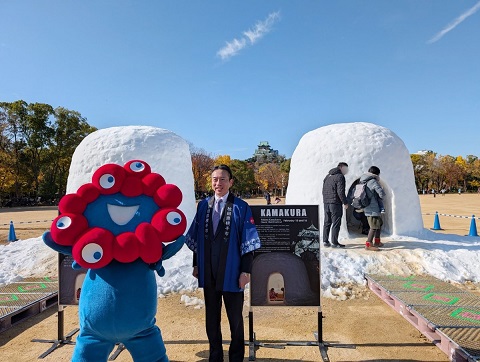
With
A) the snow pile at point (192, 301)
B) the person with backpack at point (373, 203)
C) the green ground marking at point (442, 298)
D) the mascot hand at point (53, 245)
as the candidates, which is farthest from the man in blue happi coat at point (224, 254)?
the person with backpack at point (373, 203)

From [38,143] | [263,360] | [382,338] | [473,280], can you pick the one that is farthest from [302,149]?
[38,143]

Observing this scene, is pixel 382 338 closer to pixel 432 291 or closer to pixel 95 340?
pixel 432 291

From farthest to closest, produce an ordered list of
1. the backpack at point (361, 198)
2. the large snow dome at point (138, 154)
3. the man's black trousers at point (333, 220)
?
the large snow dome at point (138, 154)
the man's black trousers at point (333, 220)
the backpack at point (361, 198)

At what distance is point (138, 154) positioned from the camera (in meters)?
7.03

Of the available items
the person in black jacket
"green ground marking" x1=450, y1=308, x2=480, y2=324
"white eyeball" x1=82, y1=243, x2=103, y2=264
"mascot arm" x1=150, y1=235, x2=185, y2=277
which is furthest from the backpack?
"white eyeball" x1=82, y1=243, x2=103, y2=264

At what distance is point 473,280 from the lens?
216 inches

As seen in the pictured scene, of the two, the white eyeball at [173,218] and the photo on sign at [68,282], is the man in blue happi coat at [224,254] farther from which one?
the photo on sign at [68,282]

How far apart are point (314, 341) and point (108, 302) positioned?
2.38 meters

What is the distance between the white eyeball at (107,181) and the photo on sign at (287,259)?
1719 millimetres

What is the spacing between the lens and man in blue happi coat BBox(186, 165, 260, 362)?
104 inches

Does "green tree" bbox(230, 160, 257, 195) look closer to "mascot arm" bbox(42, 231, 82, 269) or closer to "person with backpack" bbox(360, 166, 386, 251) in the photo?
"person with backpack" bbox(360, 166, 386, 251)

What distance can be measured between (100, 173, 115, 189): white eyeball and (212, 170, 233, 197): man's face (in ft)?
2.77

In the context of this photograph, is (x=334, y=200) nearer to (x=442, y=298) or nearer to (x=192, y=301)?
(x=442, y=298)

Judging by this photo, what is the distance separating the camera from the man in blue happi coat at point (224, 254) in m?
2.64
